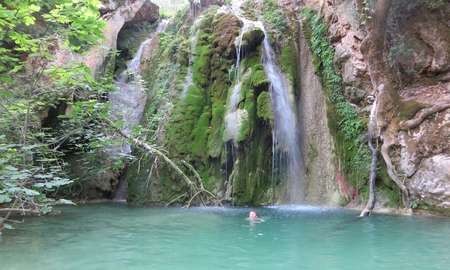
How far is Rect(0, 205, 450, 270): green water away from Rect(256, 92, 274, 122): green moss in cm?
351

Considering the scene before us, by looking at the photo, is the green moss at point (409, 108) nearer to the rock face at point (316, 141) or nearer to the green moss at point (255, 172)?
the rock face at point (316, 141)

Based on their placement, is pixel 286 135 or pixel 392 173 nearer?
pixel 392 173

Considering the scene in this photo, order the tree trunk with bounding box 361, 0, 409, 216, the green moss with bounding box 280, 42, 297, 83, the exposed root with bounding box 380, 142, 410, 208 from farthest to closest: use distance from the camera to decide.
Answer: the green moss with bounding box 280, 42, 297, 83 → the tree trunk with bounding box 361, 0, 409, 216 → the exposed root with bounding box 380, 142, 410, 208

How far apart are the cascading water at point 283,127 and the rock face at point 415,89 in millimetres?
1869

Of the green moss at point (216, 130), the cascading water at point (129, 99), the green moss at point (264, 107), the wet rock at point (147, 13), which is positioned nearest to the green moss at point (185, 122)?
the green moss at point (216, 130)

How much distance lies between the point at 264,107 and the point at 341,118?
7.51 feet

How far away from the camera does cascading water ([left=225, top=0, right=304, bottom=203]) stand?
1445 cm

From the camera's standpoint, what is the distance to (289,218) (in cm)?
1097

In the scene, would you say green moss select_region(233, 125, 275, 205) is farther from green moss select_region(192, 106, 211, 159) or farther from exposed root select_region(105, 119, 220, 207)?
green moss select_region(192, 106, 211, 159)

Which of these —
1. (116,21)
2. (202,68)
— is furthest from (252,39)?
(116,21)

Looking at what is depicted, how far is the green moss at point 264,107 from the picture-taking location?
14.4m

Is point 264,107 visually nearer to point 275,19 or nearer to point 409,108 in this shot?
point 409,108

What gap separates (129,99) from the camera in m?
18.1

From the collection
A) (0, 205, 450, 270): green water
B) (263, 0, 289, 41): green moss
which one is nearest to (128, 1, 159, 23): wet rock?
(263, 0, 289, 41): green moss
